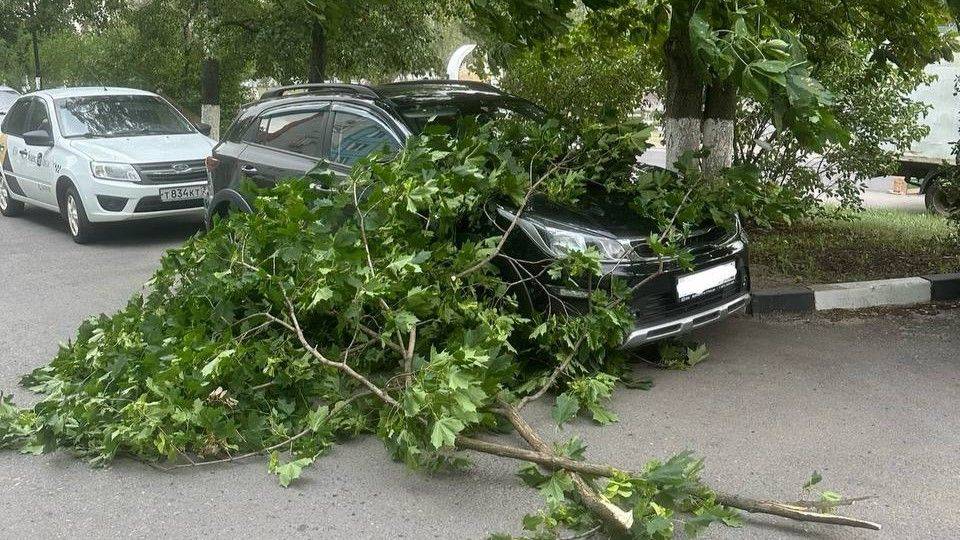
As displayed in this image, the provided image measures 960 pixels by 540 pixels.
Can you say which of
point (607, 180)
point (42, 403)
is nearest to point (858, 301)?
point (607, 180)

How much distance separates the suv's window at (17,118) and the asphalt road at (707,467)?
6.77 m

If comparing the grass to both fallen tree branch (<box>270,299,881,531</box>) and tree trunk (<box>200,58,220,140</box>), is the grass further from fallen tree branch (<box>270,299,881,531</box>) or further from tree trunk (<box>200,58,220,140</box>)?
tree trunk (<box>200,58,220,140</box>)

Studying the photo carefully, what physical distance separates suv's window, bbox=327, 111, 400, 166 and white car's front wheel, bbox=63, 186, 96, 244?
4757mm

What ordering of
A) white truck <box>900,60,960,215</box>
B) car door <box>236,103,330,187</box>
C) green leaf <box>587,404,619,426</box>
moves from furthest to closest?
white truck <box>900,60,960,215</box> < car door <box>236,103,330,187</box> < green leaf <box>587,404,619,426</box>

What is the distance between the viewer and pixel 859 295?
289 inches

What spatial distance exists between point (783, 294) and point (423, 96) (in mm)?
3024

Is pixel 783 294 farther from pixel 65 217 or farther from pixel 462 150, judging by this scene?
pixel 65 217

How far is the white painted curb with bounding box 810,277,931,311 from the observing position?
7270 mm

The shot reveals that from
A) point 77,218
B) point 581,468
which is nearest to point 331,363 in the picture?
point 581,468

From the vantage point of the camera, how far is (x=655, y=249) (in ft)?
17.5

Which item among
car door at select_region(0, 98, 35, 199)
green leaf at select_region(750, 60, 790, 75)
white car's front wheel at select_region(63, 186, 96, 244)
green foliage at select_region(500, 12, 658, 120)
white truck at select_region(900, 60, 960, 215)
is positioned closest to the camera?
green leaf at select_region(750, 60, 790, 75)

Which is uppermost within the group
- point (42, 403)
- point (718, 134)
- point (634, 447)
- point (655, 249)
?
point (718, 134)

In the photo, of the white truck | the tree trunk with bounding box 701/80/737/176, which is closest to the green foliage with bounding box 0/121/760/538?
the tree trunk with bounding box 701/80/737/176

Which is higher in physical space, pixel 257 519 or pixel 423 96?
pixel 423 96
